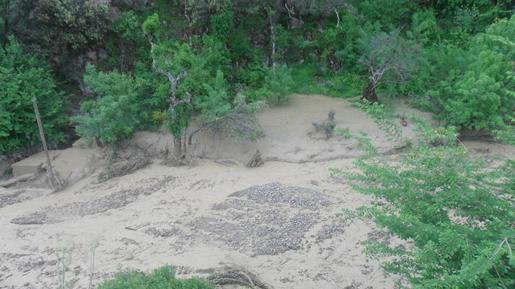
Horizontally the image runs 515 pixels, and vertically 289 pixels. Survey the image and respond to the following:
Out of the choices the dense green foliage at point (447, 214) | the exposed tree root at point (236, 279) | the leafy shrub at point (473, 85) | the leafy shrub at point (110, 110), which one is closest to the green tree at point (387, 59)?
the leafy shrub at point (473, 85)

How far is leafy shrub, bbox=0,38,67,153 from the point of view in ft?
43.4

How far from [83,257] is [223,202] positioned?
11.2 feet

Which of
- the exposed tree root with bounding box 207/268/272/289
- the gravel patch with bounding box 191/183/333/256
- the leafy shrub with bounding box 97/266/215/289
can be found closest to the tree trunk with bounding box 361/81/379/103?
the gravel patch with bounding box 191/183/333/256

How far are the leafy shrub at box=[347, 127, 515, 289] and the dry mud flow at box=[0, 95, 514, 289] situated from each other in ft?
10.4

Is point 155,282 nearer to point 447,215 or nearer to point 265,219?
point 265,219

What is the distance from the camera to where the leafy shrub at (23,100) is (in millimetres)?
13234

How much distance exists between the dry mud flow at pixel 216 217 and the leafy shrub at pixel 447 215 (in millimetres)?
3185

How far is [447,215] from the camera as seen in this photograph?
5.34m

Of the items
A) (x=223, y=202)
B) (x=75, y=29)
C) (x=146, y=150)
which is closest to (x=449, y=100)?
(x=223, y=202)

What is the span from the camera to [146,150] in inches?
550

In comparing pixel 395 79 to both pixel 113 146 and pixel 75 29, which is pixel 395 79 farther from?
pixel 75 29

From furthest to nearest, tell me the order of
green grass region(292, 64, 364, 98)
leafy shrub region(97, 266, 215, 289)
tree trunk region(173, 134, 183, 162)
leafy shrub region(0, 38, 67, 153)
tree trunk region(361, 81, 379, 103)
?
1. green grass region(292, 64, 364, 98)
2. tree trunk region(361, 81, 379, 103)
3. tree trunk region(173, 134, 183, 162)
4. leafy shrub region(0, 38, 67, 153)
5. leafy shrub region(97, 266, 215, 289)

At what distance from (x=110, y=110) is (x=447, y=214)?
31.8 feet

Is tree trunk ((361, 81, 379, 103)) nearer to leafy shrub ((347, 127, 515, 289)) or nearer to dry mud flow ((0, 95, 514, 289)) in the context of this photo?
dry mud flow ((0, 95, 514, 289))
